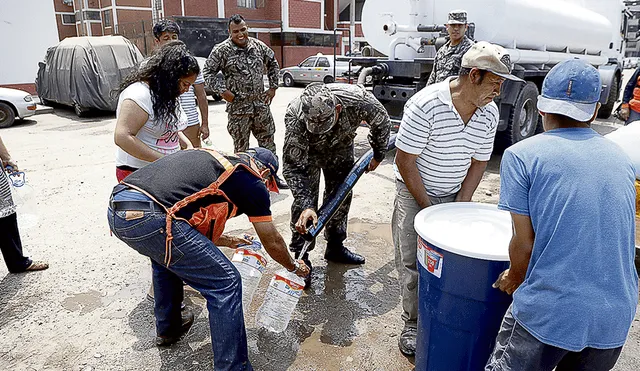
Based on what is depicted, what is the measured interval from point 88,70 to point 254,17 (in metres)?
18.5

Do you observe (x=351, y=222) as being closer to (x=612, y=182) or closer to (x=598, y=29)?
(x=612, y=182)

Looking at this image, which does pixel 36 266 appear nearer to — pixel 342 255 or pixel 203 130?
pixel 203 130

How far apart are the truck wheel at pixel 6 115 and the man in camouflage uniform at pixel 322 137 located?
375 inches

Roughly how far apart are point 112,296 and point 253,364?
131 centimetres

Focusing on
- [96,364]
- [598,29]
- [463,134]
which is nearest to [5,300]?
[96,364]

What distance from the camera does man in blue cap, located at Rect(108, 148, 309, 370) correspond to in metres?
2.12

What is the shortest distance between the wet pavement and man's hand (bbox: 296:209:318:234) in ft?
2.10

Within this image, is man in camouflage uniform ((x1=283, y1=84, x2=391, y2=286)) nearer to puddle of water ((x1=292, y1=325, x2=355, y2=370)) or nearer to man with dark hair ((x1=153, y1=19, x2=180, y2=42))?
puddle of water ((x1=292, y1=325, x2=355, y2=370))

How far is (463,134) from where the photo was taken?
245cm

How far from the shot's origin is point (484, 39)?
6.25 m

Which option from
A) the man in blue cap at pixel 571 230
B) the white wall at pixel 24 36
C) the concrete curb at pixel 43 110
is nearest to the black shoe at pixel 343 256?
the man in blue cap at pixel 571 230

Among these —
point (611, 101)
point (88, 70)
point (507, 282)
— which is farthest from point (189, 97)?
point (611, 101)

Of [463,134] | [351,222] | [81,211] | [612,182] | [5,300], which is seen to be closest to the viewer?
[612,182]

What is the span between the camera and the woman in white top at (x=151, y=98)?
8.66 feet
